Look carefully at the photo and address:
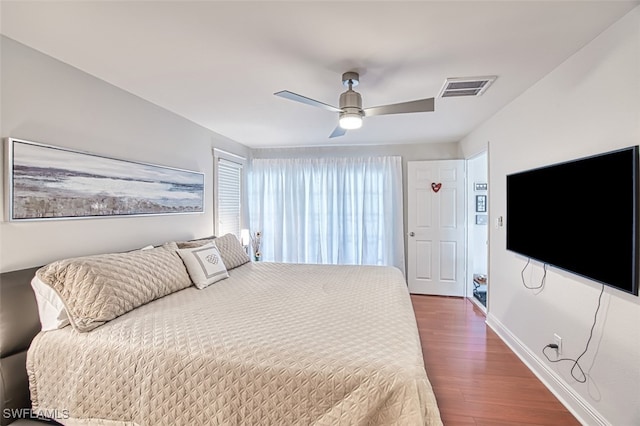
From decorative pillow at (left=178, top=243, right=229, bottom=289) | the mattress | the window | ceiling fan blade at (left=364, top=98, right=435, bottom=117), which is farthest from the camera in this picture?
the window

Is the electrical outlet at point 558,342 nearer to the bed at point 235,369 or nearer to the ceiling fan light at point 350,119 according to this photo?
the bed at point 235,369

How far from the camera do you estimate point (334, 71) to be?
2.17m

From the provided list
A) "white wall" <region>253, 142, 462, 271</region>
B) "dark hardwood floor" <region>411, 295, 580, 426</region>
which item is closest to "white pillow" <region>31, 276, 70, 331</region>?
"dark hardwood floor" <region>411, 295, 580, 426</region>

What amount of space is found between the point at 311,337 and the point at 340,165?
12.1 ft

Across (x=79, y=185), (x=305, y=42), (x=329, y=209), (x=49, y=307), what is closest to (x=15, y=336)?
(x=49, y=307)

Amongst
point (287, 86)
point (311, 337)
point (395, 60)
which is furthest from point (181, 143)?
point (311, 337)

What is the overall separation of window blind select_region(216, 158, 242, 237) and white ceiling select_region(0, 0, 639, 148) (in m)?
1.54

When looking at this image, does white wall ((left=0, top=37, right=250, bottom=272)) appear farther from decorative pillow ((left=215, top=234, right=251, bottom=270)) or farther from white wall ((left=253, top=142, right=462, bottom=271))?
white wall ((left=253, top=142, right=462, bottom=271))

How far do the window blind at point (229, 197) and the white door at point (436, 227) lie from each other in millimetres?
2720

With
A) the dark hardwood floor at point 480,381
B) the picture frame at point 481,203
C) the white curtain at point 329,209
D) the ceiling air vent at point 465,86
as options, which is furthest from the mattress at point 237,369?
the picture frame at point 481,203

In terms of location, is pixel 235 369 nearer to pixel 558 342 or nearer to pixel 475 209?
pixel 558 342

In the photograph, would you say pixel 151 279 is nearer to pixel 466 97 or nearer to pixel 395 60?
pixel 395 60

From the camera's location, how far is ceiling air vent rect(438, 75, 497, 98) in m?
→ 2.31

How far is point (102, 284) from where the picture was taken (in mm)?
1812
